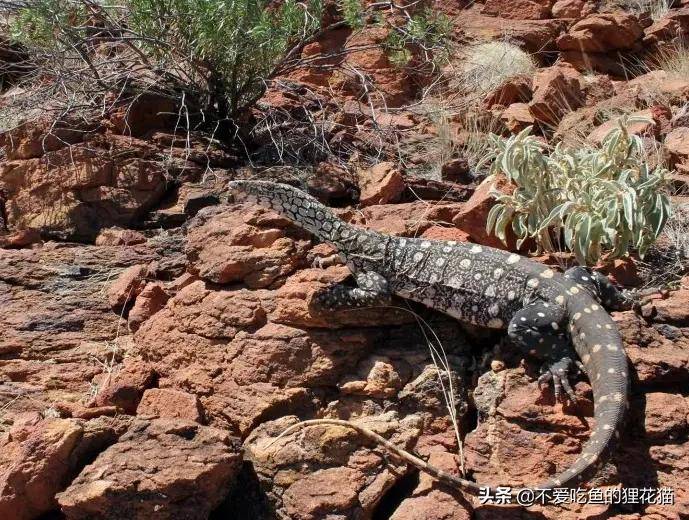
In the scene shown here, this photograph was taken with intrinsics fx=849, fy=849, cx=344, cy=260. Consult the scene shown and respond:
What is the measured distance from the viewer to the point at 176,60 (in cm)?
947

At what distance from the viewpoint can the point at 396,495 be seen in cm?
525

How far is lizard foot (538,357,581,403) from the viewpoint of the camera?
5.25 meters

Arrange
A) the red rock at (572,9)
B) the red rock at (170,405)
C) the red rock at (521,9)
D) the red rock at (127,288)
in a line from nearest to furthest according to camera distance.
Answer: the red rock at (170,405) → the red rock at (127,288) → the red rock at (572,9) → the red rock at (521,9)

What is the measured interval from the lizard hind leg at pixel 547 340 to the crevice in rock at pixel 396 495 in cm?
101

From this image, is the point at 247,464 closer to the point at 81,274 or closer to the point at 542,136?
the point at 81,274

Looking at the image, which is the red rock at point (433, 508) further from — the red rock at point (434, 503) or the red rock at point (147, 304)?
the red rock at point (147, 304)

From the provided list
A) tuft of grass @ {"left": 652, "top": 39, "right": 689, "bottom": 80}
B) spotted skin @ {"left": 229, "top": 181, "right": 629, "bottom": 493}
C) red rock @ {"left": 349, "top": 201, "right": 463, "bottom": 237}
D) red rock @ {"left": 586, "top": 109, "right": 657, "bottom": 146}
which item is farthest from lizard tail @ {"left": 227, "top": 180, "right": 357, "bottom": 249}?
tuft of grass @ {"left": 652, "top": 39, "right": 689, "bottom": 80}

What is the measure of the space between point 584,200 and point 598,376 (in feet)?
5.93

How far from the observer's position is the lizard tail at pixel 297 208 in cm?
674

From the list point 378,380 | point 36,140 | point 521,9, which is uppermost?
point 36,140

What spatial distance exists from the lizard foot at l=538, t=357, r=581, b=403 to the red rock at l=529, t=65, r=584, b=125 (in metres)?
4.98

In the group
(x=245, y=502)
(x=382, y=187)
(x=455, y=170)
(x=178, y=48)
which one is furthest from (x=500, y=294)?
(x=178, y=48)

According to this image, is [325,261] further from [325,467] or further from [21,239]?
[21,239]

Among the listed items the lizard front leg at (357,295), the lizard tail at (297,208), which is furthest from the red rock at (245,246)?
the lizard front leg at (357,295)
